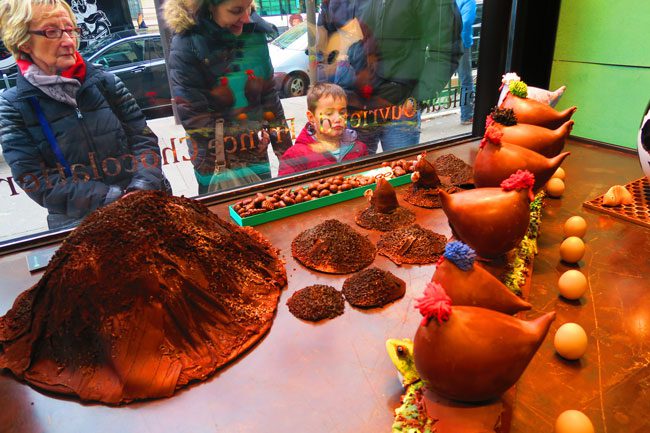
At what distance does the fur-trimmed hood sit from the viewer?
2.64m

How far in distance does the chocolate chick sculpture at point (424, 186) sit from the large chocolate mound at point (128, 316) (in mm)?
1347

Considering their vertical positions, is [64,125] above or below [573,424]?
above

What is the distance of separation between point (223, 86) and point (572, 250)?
218 cm

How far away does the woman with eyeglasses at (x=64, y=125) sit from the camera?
7.59 feet

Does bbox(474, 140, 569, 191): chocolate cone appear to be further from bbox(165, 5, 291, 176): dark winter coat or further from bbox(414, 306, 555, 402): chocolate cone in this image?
bbox(165, 5, 291, 176): dark winter coat

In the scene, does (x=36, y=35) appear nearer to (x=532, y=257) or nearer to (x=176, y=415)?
(x=176, y=415)

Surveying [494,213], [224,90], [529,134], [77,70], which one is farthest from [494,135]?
[77,70]

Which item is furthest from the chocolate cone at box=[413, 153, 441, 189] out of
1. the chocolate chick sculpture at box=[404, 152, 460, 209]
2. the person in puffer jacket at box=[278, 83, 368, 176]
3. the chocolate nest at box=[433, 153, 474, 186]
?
the person in puffer jacket at box=[278, 83, 368, 176]

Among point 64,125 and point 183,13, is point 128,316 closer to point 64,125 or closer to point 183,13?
point 64,125

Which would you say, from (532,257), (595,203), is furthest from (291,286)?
(595,203)

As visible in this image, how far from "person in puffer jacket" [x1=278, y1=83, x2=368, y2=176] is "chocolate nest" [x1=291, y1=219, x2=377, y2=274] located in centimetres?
108

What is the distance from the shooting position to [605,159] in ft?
11.5

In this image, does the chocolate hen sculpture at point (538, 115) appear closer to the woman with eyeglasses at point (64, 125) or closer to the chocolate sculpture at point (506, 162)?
the chocolate sculpture at point (506, 162)

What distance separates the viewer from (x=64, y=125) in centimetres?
249
